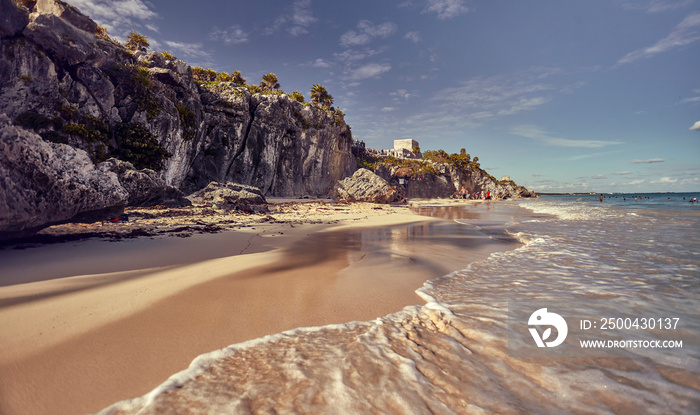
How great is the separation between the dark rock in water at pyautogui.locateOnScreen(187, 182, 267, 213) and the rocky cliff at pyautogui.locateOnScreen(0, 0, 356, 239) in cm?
334

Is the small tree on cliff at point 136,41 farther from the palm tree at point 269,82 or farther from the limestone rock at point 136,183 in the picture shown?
the limestone rock at point 136,183

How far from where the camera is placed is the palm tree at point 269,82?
4491 cm

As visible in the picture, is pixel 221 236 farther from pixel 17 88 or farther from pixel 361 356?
pixel 17 88

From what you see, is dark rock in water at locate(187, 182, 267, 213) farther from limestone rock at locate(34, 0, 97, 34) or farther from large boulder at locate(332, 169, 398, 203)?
limestone rock at locate(34, 0, 97, 34)

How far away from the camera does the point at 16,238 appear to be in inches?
199

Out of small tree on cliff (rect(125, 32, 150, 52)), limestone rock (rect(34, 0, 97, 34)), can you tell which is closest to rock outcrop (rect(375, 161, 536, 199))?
small tree on cliff (rect(125, 32, 150, 52))

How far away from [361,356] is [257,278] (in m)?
2.32

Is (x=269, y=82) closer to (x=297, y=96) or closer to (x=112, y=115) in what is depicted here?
(x=297, y=96)

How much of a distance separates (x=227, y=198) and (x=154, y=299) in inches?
454

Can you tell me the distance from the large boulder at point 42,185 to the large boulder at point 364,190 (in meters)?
20.3

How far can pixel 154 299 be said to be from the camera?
10.2 ft

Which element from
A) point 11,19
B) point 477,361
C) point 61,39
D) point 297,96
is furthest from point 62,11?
point 297,96

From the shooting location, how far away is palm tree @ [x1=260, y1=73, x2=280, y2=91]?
147 ft

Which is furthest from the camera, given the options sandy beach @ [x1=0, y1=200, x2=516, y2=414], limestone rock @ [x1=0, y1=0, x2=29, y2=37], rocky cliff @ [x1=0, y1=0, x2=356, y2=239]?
limestone rock @ [x1=0, y1=0, x2=29, y2=37]
